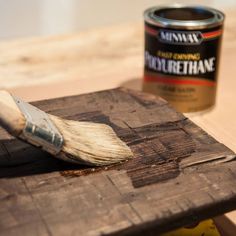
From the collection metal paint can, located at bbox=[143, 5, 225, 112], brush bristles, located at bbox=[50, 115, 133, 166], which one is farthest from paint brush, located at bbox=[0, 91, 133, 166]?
metal paint can, located at bbox=[143, 5, 225, 112]

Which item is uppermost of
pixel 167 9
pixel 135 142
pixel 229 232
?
pixel 167 9

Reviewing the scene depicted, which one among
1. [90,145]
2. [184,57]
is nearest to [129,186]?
[90,145]

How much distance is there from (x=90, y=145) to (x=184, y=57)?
1.01 ft

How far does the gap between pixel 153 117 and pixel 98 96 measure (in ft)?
0.33

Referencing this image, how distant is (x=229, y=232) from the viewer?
→ 62cm

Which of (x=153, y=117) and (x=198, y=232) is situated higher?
(x=153, y=117)

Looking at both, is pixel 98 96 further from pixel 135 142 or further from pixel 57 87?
pixel 57 87

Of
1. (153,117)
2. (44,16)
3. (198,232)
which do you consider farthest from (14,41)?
(198,232)

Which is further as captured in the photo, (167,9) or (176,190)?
(167,9)

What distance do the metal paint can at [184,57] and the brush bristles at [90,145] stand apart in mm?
246

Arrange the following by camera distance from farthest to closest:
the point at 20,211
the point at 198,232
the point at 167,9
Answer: the point at 167,9
the point at 198,232
the point at 20,211

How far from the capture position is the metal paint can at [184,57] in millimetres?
794

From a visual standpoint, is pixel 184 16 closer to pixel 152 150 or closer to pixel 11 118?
pixel 152 150

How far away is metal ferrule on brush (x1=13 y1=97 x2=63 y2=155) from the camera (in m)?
0.51
